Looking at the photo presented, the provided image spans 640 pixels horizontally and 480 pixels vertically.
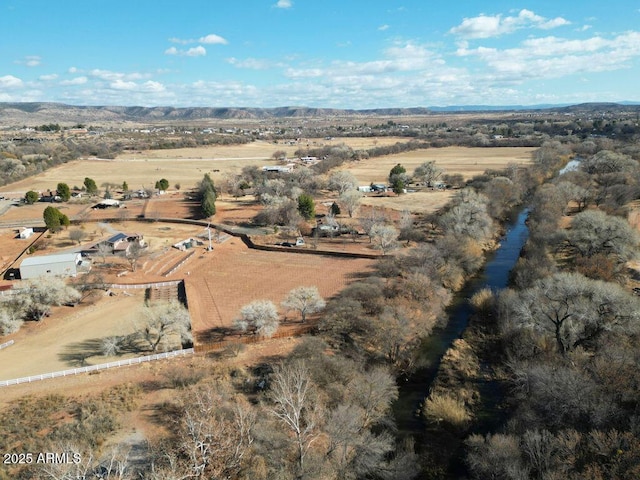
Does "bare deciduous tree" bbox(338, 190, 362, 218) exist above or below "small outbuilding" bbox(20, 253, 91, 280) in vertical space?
above

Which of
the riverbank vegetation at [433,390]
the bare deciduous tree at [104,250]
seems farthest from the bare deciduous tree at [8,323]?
the bare deciduous tree at [104,250]

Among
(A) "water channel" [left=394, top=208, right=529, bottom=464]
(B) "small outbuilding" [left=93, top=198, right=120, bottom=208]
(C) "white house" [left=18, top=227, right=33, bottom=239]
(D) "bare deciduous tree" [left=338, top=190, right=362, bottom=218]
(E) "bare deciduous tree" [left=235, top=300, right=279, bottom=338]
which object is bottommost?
(A) "water channel" [left=394, top=208, right=529, bottom=464]

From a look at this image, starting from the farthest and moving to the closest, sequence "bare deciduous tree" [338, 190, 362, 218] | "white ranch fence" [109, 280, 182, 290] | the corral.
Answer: "bare deciduous tree" [338, 190, 362, 218] < "white ranch fence" [109, 280, 182, 290] < the corral

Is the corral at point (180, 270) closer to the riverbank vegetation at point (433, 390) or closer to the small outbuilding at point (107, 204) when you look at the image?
the small outbuilding at point (107, 204)

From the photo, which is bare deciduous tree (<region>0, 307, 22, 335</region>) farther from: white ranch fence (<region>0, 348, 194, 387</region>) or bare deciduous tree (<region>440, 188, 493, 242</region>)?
bare deciduous tree (<region>440, 188, 493, 242</region>)

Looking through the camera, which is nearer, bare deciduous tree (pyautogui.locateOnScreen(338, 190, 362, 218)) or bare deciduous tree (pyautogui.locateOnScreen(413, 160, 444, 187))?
bare deciduous tree (pyautogui.locateOnScreen(338, 190, 362, 218))

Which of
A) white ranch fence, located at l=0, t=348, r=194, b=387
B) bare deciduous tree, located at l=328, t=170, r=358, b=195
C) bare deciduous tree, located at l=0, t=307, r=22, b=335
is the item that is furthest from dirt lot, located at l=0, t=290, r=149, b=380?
bare deciduous tree, located at l=328, t=170, r=358, b=195
